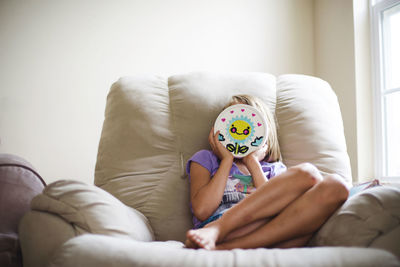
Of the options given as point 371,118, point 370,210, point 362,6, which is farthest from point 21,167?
point 362,6

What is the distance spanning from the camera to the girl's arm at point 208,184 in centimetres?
130

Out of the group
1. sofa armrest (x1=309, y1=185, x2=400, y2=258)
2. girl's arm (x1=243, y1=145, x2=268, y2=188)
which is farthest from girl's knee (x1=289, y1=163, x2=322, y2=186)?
girl's arm (x1=243, y1=145, x2=268, y2=188)

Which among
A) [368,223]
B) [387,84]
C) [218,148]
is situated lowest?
[368,223]

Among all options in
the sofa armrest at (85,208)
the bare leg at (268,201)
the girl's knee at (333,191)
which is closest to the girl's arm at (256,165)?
the bare leg at (268,201)

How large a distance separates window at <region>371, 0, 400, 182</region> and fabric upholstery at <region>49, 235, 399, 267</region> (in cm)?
171

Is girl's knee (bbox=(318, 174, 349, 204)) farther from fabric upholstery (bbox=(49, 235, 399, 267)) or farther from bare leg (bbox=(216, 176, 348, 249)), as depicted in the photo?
fabric upholstery (bbox=(49, 235, 399, 267))

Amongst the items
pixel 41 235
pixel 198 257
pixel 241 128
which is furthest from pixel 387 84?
pixel 41 235

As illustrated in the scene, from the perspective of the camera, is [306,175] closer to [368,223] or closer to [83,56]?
[368,223]

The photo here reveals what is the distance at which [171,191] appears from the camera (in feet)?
4.70

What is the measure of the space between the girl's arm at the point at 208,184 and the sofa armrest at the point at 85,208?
1.05 ft

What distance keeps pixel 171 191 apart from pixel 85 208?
516mm

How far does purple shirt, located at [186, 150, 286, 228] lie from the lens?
137 cm

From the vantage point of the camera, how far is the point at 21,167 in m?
1.16

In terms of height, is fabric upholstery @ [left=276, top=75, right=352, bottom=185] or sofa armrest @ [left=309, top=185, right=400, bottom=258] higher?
fabric upholstery @ [left=276, top=75, right=352, bottom=185]
